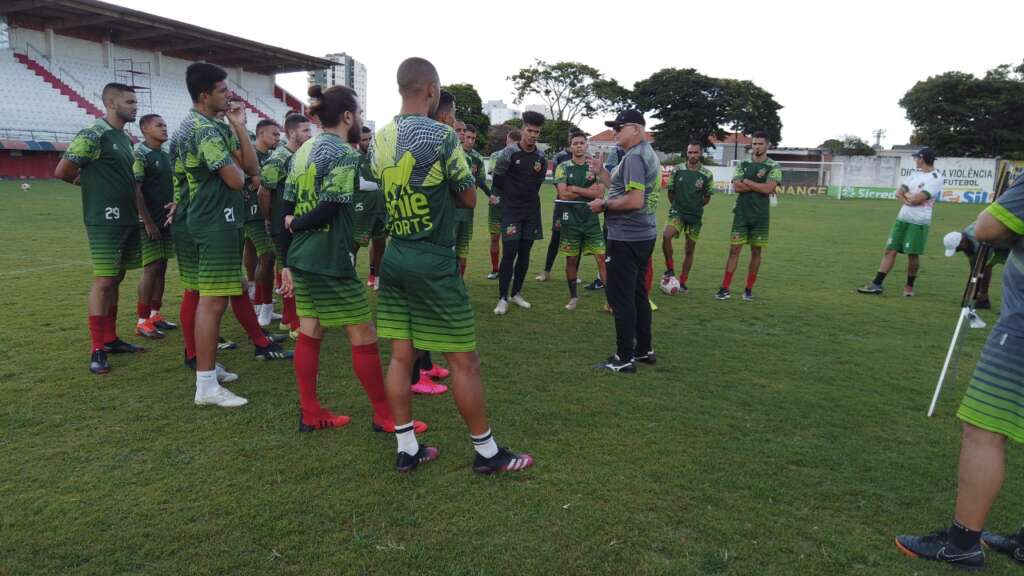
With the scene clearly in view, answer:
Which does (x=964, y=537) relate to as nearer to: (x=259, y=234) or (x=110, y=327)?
(x=110, y=327)

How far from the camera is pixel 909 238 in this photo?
941 cm

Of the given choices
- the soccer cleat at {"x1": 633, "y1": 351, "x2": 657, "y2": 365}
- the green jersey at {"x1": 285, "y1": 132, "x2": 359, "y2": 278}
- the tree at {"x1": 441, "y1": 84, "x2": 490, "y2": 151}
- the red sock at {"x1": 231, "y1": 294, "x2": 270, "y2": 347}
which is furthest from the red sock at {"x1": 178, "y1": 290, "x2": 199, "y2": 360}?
the tree at {"x1": 441, "y1": 84, "x2": 490, "y2": 151}

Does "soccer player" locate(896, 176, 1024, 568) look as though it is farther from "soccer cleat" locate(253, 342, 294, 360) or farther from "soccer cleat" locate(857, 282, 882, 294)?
"soccer cleat" locate(857, 282, 882, 294)

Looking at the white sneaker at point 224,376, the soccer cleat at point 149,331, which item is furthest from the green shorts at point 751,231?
the soccer cleat at point 149,331

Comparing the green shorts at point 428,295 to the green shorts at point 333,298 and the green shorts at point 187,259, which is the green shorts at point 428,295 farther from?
the green shorts at point 187,259

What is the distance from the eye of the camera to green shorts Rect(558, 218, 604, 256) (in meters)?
8.16

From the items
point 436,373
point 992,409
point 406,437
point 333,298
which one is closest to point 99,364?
point 333,298

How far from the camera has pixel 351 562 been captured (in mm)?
2678

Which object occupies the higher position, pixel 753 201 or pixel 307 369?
pixel 753 201

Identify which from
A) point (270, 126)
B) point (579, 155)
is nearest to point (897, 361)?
point (579, 155)

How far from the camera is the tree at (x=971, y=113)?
2058 inches

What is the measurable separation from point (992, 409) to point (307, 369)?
3.57 m

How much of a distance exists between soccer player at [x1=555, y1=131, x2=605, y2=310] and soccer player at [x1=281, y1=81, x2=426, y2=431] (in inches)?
169

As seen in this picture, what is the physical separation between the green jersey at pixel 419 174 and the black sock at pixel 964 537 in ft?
8.84
